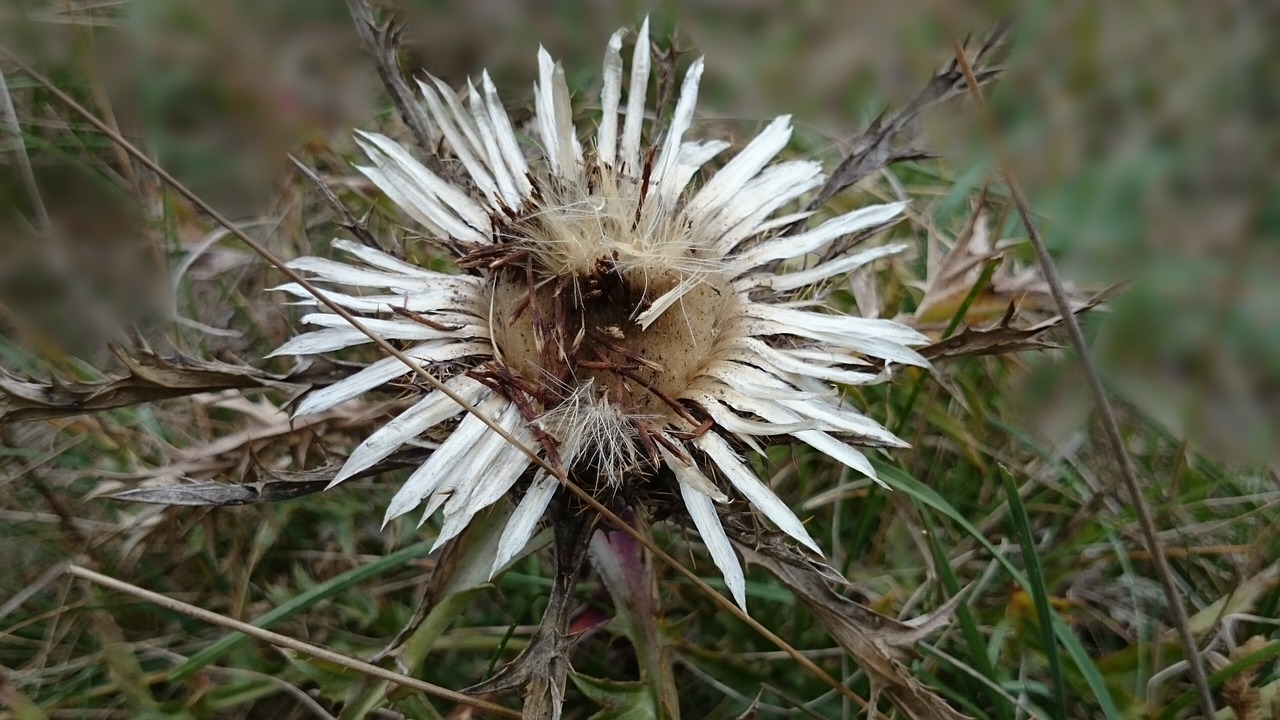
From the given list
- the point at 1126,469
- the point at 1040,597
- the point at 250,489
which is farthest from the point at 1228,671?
the point at 250,489

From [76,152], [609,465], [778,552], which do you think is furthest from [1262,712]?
[76,152]

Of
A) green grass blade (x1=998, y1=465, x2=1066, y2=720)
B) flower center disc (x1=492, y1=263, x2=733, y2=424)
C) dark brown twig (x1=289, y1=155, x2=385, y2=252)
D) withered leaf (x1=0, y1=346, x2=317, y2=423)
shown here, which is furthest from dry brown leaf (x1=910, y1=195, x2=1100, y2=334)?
withered leaf (x1=0, y1=346, x2=317, y2=423)

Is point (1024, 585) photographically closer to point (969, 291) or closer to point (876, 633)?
point (876, 633)

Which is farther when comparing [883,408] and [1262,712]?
[883,408]

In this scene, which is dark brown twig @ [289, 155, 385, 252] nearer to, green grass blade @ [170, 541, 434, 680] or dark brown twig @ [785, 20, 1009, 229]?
green grass blade @ [170, 541, 434, 680]

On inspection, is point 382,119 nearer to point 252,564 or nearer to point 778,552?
point 252,564

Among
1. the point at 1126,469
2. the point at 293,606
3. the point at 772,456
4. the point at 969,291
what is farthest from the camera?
the point at 772,456
